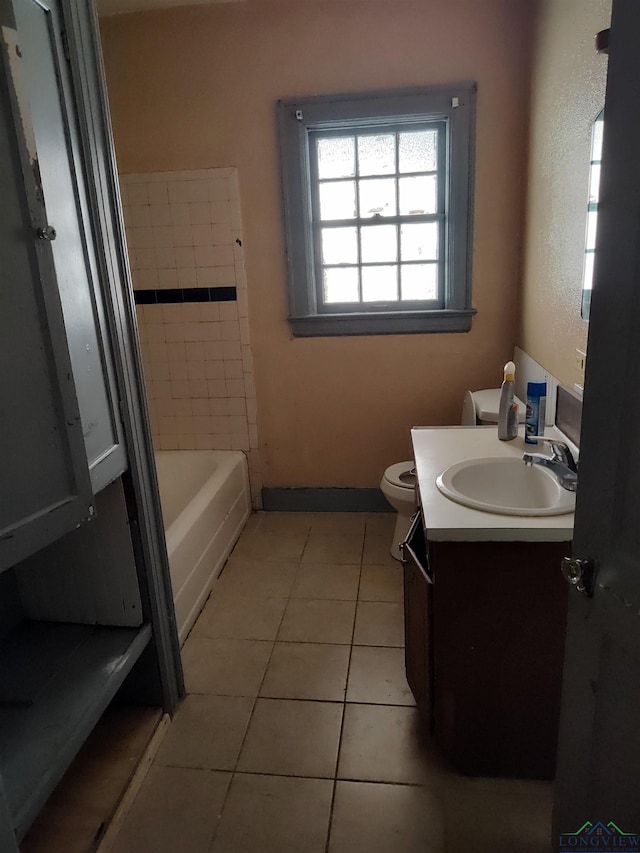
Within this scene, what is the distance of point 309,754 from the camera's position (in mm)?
1624

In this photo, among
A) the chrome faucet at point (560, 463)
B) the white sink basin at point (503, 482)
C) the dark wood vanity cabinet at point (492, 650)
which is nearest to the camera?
the dark wood vanity cabinet at point (492, 650)

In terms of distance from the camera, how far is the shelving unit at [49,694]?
1166mm

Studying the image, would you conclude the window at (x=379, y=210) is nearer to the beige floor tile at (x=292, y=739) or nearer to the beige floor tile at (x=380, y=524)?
the beige floor tile at (x=380, y=524)

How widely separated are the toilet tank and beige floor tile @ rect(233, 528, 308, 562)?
1.05 meters

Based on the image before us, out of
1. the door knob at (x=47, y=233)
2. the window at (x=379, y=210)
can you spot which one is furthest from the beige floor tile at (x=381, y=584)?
the door knob at (x=47, y=233)

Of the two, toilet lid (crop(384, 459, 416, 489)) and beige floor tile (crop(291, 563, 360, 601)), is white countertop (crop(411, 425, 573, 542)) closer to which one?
toilet lid (crop(384, 459, 416, 489))

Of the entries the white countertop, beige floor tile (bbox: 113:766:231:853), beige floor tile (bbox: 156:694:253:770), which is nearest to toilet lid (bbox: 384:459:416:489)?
the white countertop

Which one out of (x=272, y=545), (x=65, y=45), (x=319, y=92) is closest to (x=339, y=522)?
(x=272, y=545)

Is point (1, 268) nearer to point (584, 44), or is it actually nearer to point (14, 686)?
Answer: point (14, 686)

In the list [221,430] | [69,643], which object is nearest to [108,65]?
[221,430]

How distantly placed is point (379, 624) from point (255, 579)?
650 millimetres

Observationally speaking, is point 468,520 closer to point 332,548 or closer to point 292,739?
point 292,739

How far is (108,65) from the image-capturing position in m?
2.70

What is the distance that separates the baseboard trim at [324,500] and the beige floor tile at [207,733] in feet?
4.75
